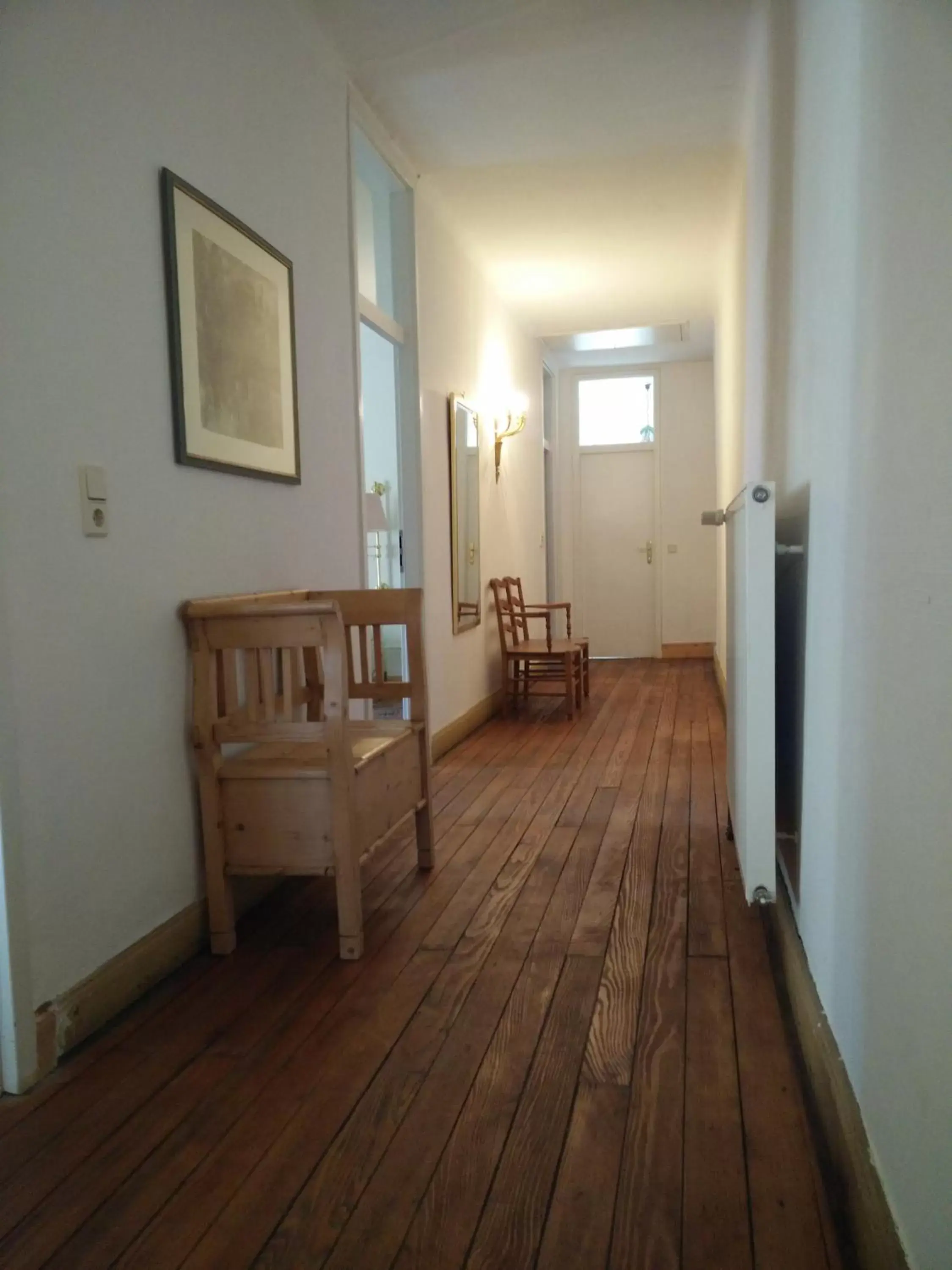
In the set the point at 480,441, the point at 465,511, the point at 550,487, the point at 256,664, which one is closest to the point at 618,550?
the point at 550,487

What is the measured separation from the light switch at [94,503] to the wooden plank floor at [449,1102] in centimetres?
99

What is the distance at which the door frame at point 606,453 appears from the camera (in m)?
8.01

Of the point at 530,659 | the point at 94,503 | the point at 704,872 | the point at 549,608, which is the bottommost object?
the point at 704,872

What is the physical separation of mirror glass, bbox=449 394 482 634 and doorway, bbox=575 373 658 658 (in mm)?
3296

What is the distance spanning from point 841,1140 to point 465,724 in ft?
11.5

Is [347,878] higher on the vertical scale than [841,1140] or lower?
higher

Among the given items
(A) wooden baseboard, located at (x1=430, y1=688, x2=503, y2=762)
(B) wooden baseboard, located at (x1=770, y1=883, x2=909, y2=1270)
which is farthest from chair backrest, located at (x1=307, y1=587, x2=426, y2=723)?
(B) wooden baseboard, located at (x1=770, y1=883, x2=909, y2=1270)

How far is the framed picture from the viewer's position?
2.04 m

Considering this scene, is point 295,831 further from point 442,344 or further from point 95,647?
point 442,344

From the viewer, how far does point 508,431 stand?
5.75 meters

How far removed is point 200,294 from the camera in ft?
7.06

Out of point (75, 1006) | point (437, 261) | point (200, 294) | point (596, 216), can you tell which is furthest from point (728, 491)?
point (75, 1006)

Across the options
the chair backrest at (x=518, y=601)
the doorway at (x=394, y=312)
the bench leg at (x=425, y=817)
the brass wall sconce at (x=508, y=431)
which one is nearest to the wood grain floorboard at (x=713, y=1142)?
the bench leg at (x=425, y=817)

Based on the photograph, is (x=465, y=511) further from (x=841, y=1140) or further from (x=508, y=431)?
(x=841, y=1140)
